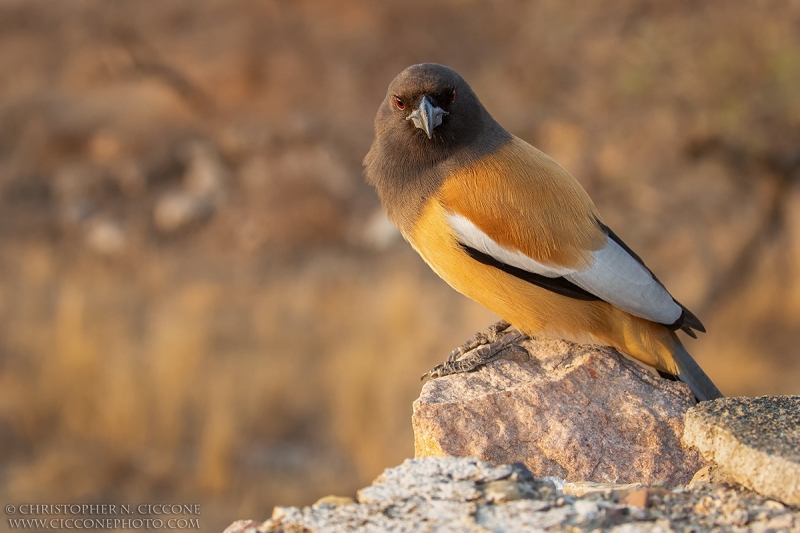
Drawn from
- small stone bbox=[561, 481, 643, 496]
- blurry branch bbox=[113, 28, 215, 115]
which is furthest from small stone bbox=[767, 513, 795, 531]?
blurry branch bbox=[113, 28, 215, 115]

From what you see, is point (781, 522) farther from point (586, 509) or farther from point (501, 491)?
point (501, 491)

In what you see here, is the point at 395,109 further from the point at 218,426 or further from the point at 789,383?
the point at 789,383

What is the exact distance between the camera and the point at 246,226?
786 inches

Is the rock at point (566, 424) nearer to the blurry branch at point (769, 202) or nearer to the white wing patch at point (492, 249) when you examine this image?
the white wing patch at point (492, 249)

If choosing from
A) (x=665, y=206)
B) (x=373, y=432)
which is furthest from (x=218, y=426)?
(x=665, y=206)

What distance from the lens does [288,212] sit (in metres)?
20.2

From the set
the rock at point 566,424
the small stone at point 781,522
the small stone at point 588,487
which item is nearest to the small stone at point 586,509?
the small stone at point 588,487

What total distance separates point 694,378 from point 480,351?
4.01 feet

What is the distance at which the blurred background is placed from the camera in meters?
12.0

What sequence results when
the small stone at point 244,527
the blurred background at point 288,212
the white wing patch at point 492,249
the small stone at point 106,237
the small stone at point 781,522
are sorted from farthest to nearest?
1. the small stone at point 106,237
2. the blurred background at point 288,212
3. the white wing patch at point 492,249
4. the small stone at point 244,527
5. the small stone at point 781,522

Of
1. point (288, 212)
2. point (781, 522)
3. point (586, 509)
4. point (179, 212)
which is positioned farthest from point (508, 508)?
point (179, 212)

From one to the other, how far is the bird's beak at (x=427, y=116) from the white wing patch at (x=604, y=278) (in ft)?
1.71

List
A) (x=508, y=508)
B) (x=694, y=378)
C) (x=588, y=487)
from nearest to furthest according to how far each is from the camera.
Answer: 1. (x=508, y=508)
2. (x=588, y=487)
3. (x=694, y=378)

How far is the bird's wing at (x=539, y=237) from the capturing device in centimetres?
513
